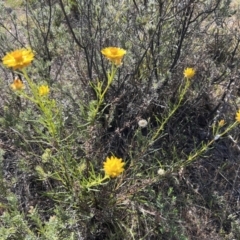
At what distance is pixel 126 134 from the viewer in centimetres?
239

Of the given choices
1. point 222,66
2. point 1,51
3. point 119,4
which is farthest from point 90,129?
point 222,66

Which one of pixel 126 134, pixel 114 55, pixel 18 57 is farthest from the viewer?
pixel 126 134

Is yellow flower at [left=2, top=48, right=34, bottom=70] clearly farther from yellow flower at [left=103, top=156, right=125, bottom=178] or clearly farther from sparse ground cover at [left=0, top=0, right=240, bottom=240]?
yellow flower at [left=103, top=156, right=125, bottom=178]

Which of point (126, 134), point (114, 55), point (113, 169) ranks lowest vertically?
point (126, 134)

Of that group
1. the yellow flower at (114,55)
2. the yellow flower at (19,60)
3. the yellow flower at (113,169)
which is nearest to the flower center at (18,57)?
the yellow flower at (19,60)

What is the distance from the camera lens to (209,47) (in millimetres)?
2859

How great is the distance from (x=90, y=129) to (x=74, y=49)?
93 cm

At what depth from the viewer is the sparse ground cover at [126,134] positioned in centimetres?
186

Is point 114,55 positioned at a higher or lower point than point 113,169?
Answer: higher

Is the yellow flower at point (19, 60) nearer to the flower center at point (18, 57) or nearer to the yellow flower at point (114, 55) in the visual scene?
the flower center at point (18, 57)

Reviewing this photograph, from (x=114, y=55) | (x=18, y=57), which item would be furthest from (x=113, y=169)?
(x=18, y=57)

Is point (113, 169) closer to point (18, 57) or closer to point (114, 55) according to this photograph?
point (114, 55)

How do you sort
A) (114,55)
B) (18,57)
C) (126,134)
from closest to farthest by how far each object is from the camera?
(18,57)
(114,55)
(126,134)

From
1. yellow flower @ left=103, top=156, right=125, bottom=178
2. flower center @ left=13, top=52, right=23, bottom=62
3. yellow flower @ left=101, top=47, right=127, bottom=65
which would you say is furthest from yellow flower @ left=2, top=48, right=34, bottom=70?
yellow flower @ left=103, top=156, right=125, bottom=178
